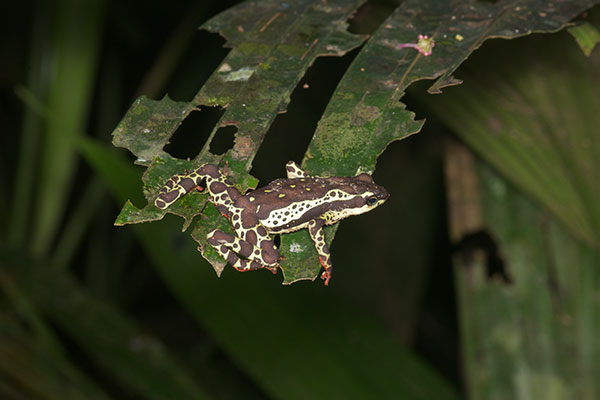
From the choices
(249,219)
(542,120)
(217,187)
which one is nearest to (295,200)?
(249,219)

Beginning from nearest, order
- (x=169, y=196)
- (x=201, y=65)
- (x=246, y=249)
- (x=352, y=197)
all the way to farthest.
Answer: (x=169, y=196), (x=246, y=249), (x=352, y=197), (x=201, y=65)

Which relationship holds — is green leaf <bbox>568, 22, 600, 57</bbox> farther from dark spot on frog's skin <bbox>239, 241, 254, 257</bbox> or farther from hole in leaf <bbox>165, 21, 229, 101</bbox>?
hole in leaf <bbox>165, 21, 229, 101</bbox>

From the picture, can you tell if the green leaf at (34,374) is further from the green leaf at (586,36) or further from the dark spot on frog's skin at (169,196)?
the green leaf at (586,36)

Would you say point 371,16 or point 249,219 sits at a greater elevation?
point 371,16

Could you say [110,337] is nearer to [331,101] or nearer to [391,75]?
[331,101]

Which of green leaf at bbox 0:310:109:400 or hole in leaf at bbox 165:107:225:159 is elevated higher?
green leaf at bbox 0:310:109:400

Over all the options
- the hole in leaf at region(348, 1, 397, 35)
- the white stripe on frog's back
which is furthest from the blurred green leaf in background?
the white stripe on frog's back
